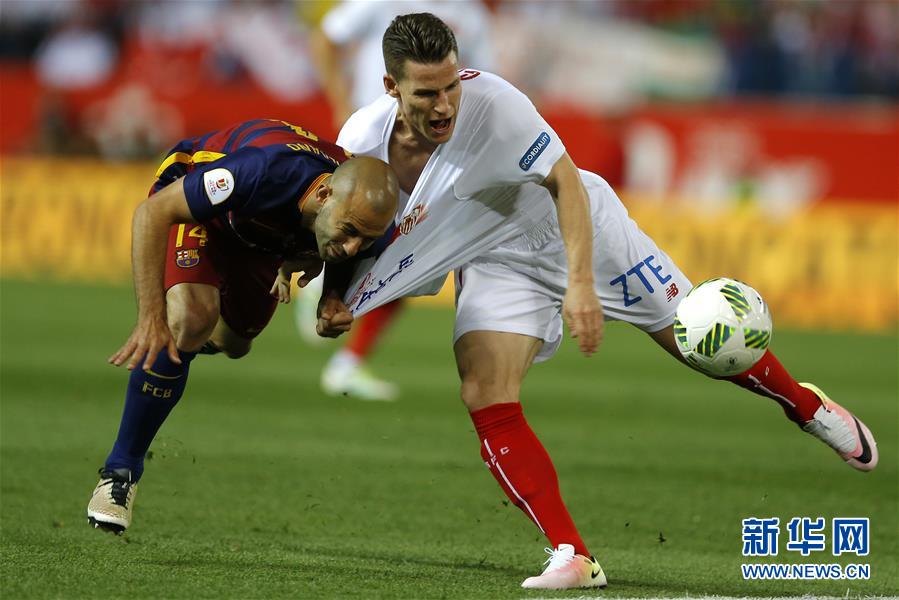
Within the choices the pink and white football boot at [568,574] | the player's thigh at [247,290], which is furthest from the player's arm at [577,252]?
the player's thigh at [247,290]

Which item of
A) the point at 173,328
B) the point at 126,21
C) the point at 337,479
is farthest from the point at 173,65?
the point at 173,328

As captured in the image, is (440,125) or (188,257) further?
(188,257)

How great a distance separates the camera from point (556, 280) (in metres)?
5.68

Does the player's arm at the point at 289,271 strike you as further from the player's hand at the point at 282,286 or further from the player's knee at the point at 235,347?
the player's knee at the point at 235,347

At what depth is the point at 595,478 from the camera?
7598 millimetres

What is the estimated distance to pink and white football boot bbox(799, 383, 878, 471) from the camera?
6.04m

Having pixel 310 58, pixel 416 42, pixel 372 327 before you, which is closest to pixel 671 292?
pixel 416 42

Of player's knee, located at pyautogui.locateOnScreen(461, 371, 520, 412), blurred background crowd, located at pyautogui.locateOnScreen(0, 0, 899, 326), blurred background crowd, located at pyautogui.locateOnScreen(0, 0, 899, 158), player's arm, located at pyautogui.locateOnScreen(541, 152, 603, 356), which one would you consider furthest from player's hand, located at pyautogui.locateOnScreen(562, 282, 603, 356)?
blurred background crowd, located at pyautogui.locateOnScreen(0, 0, 899, 158)

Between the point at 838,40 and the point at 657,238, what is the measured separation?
17.0 ft

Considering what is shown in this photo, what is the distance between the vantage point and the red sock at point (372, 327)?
9.63 m

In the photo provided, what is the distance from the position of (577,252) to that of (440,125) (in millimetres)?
667

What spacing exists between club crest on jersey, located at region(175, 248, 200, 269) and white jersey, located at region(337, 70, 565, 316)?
1.99ft

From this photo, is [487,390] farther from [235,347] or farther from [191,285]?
[235,347]

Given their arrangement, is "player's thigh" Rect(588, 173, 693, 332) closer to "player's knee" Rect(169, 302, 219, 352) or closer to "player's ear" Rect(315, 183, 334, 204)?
"player's ear" Rect(315, 183, 334, 204)
